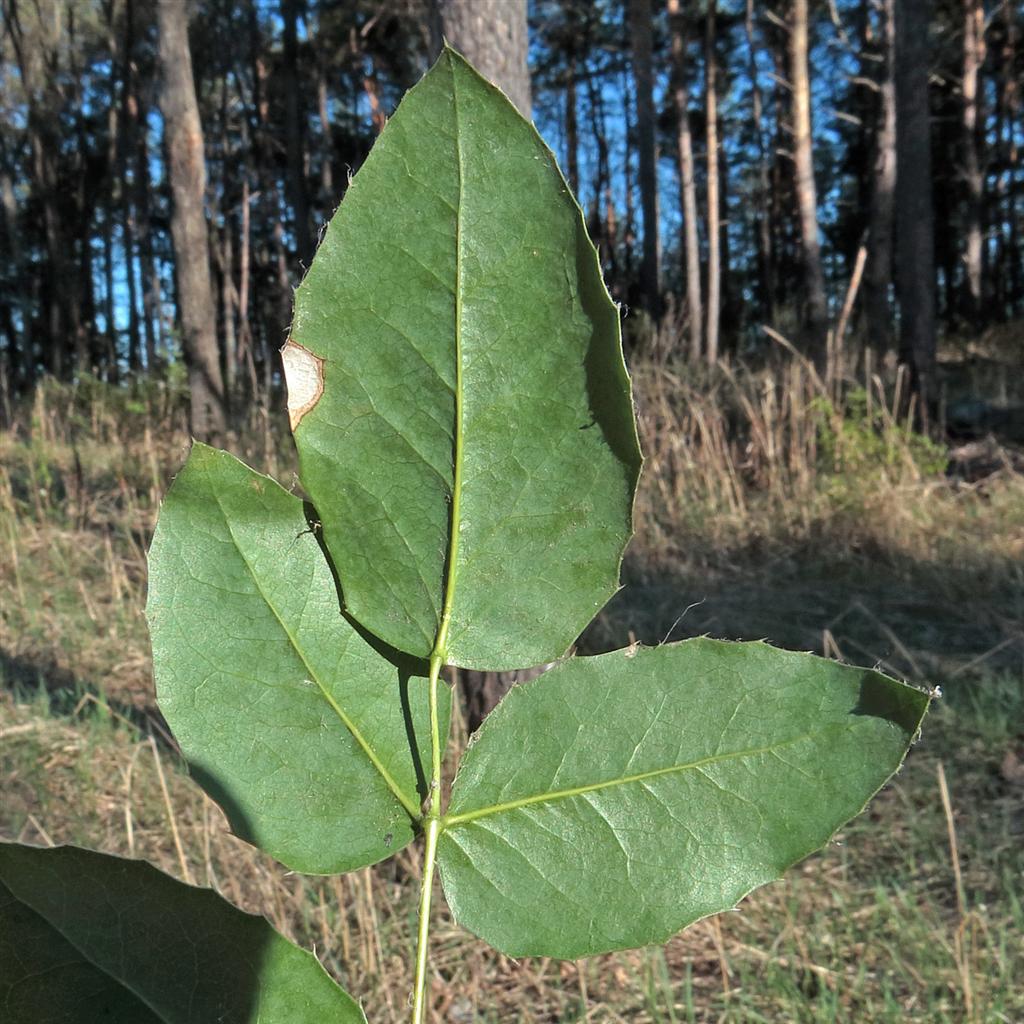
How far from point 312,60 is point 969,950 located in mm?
13906

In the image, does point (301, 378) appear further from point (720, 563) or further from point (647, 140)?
point (647, 140)

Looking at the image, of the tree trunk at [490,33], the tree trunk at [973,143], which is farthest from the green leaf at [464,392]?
the tree trunk at [973,143]

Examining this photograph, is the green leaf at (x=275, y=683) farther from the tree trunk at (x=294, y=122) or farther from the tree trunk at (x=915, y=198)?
the tree trunk at (x=294, y=122)

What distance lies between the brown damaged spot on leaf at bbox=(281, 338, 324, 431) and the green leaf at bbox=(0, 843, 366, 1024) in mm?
92

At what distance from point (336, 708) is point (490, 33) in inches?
63.7

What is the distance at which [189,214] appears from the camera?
4.80 m

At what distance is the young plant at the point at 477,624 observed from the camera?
0.18 metres

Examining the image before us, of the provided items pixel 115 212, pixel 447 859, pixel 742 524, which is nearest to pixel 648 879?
pixel 447 859

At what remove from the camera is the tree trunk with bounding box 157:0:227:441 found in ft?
15.4

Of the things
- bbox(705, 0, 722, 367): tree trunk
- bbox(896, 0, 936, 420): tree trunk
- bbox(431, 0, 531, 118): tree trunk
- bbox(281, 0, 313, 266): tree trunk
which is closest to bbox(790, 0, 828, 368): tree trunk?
bbox(896, 0, 936, 420): tree trunk

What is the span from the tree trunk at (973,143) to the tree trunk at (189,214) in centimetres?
923

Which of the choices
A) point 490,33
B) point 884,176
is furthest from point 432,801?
point 884,176

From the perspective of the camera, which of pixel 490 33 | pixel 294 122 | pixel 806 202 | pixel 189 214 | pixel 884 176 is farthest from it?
pixel 294 122

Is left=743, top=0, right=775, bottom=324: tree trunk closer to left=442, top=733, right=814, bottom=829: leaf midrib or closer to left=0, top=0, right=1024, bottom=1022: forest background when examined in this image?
left=0, top=0, right=1024, bottom=1022: forest background
